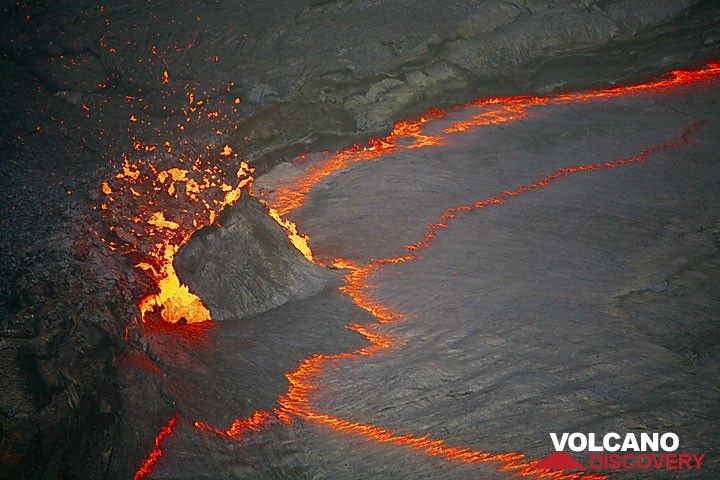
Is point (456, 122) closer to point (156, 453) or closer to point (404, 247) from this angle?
point (404, 247)

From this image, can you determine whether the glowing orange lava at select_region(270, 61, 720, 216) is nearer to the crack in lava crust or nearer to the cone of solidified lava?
the cone of solidified lava

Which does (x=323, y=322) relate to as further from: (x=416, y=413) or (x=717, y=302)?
(x=717, y=302)

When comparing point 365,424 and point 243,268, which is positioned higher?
point 243,268

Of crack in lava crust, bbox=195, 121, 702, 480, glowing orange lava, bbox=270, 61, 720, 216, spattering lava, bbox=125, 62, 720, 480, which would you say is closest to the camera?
crack in lava crust, bbox=195, 121, 702, 480

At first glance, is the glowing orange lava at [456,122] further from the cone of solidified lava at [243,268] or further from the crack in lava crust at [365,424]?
the crack in lava crust at [365,424]

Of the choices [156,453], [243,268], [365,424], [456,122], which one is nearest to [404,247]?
[243,268]

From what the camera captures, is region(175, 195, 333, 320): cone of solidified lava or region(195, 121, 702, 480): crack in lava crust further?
region(175, 195, 333, 320): cone of solidified lava

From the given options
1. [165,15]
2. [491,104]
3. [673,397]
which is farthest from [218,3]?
[673,397]

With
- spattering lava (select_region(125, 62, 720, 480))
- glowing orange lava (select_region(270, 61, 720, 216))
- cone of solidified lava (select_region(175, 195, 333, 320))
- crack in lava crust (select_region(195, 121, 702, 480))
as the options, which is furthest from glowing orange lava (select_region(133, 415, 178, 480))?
glowing orange lava (select_region(270, 61, 720, 216))
